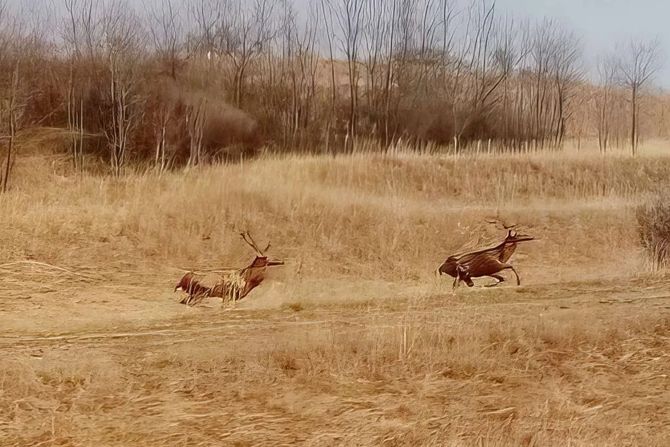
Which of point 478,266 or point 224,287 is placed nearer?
point 224,287

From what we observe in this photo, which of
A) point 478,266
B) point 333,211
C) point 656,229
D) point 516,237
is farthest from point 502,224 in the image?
point 478,266

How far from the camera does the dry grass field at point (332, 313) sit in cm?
453

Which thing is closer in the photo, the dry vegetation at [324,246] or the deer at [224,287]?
the dry vegetation at [324,246]

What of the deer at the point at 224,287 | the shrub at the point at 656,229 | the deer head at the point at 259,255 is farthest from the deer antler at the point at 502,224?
the deer at the point at 224,287

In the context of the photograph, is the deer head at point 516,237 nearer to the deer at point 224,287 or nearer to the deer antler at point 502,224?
the deer antler at point 502,224

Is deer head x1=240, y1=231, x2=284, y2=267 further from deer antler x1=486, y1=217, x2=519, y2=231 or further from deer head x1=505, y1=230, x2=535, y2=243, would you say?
deer antler x1=486, y1=217, x2=519, y2=231

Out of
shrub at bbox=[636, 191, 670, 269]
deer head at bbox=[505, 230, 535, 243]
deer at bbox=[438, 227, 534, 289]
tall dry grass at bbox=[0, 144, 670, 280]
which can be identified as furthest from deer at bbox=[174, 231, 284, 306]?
shrub at bbox=[636, 191, 670, 269]

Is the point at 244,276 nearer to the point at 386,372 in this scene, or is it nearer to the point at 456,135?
the point at 386,372

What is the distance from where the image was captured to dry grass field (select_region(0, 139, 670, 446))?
453 cm

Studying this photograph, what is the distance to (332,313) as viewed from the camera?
788 cm

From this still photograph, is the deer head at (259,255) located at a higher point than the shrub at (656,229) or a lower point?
lower

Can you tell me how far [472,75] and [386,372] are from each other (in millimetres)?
17095

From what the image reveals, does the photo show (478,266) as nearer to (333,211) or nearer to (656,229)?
(333,211)

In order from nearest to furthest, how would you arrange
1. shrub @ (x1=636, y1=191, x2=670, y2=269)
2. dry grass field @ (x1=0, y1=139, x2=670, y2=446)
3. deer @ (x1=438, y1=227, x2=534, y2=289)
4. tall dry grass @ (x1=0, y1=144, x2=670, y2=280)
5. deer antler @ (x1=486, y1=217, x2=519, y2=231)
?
dry grass field @ (x1=0, y1=139, x2=670, y2=446), deer @ (x1=438, y1=227, x2=534, y2=289), tall dry grass @ (x1=0, y1=144, x2=670, y2=280), shrub @ (x1=636, y1=191, x2=670, y2=269), deer antler @ (x1=486, y1=217, x2=519, y2=231)
